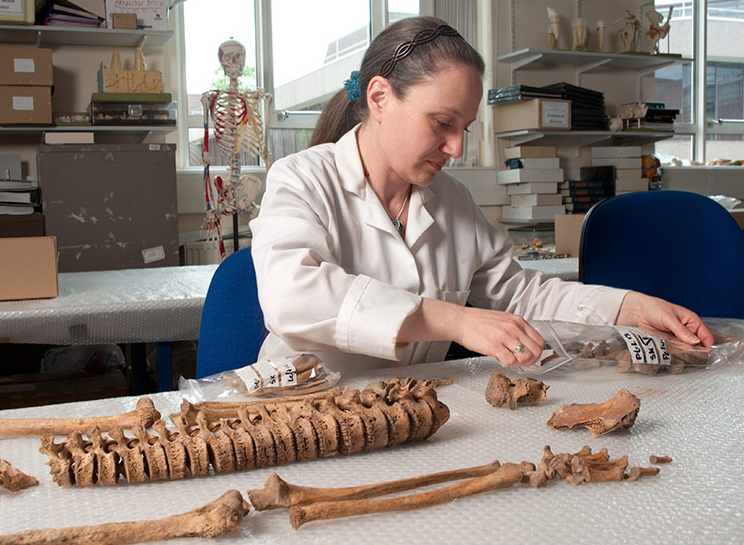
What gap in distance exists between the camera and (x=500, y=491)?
698 millimetres

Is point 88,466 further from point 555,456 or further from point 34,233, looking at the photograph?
point 34,233

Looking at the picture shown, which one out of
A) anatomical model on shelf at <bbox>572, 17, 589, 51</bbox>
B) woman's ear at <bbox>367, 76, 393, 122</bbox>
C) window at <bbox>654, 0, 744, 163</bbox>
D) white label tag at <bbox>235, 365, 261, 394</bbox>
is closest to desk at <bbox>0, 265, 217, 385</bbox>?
woman's ear at <bbox>367, 76, 393, 122</bbox>

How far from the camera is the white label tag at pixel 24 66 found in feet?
11.4

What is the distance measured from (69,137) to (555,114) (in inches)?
107

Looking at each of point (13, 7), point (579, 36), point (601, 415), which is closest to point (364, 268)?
point (601, 415)

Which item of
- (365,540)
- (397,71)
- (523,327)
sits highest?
(397,71)

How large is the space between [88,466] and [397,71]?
34.2 inches

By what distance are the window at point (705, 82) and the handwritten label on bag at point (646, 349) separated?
186 inches

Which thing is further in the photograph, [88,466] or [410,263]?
[410,263]

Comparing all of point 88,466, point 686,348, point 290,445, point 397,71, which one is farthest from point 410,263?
point 88,466

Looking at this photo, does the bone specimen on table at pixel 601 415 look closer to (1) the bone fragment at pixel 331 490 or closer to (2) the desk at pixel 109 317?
(1) the bone fragment at pixel 331 490

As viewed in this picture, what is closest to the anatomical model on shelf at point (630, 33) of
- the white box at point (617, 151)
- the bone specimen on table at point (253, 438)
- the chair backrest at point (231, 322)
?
the white box at point (617, 151)

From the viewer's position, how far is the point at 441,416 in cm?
83

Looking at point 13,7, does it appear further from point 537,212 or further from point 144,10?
point 537,212
